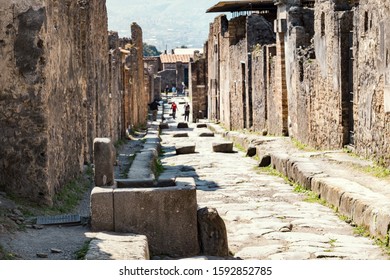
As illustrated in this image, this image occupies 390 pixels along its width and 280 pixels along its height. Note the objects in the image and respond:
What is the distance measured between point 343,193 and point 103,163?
10.2ft

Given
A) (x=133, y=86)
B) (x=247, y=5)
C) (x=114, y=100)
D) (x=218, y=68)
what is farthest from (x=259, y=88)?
(x=218, y=68)

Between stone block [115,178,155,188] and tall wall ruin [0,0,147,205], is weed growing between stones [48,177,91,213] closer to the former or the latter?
tall wall ruin [0,0,147,205]

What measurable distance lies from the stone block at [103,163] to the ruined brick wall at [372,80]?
15.5ft

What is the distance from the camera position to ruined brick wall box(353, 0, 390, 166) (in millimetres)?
11922

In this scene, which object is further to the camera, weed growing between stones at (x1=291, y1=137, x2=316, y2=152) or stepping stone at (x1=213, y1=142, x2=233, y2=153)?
stepping stone at (x1=213, y1=142, x2=233, y2=153)

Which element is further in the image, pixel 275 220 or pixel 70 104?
pixel 70 104

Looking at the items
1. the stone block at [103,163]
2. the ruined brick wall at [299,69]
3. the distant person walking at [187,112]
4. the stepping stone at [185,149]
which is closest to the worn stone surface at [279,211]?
the ruined brick wall at [299,69]

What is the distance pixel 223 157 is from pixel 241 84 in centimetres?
797

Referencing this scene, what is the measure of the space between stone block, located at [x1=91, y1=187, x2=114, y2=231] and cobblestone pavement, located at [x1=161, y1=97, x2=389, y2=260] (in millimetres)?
1208

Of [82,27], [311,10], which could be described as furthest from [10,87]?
[311,10]

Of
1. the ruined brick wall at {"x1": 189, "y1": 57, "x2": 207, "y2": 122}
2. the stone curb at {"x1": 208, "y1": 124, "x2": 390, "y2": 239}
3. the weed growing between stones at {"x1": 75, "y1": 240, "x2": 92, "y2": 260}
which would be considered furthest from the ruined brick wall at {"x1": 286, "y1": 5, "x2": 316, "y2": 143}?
the ruined brick wall at {"x1": 189, "y1": 57, "x2": 207, "y2": 122}

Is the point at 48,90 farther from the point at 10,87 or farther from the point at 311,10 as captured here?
the point at 311,10

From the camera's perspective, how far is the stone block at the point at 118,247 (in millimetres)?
6375

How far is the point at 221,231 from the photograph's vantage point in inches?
301
